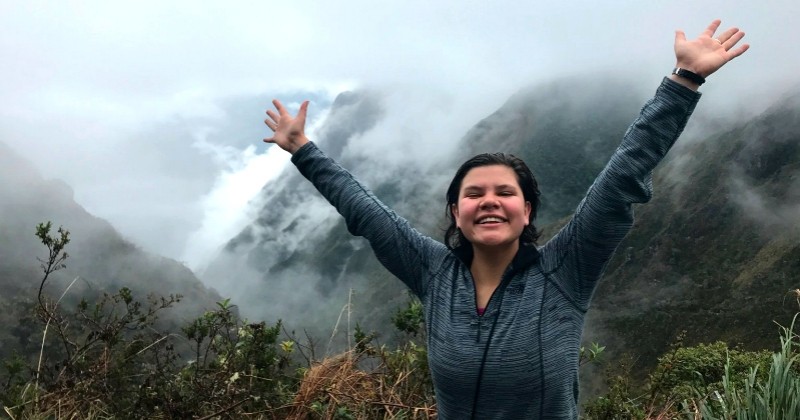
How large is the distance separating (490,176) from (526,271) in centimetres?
28

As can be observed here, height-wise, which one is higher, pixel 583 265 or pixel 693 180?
pixel 693 180

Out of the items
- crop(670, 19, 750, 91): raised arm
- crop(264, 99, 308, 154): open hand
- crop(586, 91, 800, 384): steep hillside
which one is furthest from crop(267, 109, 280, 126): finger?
crop(586, 91, 800, 384): steep hillside

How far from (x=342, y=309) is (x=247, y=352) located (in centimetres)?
64

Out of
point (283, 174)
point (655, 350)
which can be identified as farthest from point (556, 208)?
point (283, 174)

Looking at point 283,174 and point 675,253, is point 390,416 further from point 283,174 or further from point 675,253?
point 283,174

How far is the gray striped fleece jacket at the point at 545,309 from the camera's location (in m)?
1.53

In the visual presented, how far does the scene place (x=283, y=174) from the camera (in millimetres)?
158625

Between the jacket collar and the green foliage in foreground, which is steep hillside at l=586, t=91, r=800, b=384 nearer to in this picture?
the green foliage in foreground

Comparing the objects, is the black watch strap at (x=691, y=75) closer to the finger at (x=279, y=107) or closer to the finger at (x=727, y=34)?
the finger at (x=727, y=34)

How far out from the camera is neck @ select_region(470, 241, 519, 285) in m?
1.70

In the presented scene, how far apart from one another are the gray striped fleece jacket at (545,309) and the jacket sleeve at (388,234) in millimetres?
156

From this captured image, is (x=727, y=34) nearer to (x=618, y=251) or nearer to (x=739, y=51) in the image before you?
(x=739, y=51)

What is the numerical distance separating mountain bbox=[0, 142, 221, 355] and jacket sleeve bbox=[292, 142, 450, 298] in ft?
65.1

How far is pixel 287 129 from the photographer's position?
2.05m
